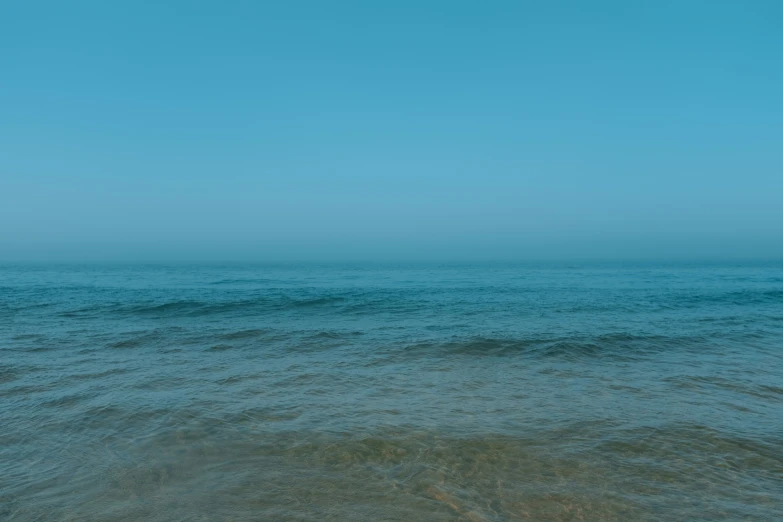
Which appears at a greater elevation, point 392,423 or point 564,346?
point 564,346

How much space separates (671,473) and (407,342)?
414 inches

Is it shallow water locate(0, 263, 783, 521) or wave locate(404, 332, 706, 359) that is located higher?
wave locate(404, 332, 706, 359)

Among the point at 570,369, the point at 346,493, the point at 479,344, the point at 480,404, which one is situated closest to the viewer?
the point at 346,493

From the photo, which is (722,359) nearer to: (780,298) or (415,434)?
(415,434)

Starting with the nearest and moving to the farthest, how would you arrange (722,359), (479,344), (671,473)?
(671,473)
(722,359)
(479,344)

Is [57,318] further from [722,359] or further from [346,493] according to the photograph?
[722,359]

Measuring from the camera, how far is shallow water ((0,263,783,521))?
6180mm

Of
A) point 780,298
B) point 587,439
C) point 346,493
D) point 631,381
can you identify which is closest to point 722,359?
Answer: point 631,381

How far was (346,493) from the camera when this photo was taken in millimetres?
6406

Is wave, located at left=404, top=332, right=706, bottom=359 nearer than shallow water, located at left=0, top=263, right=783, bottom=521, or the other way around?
shallow water, located at left=0, top=263, right=783, bottom=521

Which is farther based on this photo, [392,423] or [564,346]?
[564,346]

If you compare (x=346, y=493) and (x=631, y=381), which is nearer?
(x=346, y=493)

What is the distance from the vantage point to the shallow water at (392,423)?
20.3 ft

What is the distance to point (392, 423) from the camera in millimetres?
8820
